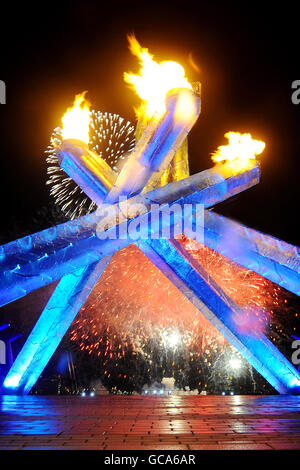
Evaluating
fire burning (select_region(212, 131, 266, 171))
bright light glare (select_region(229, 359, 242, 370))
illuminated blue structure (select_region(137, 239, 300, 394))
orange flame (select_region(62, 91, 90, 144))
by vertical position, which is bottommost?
bright light glare (select_region(229, 359, 242, 370))

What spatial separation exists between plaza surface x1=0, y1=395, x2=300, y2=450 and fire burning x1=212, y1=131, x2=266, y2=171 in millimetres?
4097

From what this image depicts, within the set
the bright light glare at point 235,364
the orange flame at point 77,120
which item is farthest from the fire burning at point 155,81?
the bright light glare at point 235,364

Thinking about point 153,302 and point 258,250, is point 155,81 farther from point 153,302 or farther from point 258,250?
point 153,302

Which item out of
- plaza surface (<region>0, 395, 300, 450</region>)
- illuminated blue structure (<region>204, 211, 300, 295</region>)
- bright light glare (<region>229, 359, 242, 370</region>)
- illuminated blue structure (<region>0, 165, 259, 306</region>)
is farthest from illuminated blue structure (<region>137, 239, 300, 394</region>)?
bright light glare (<region>229, 359, 242, 370</region>)

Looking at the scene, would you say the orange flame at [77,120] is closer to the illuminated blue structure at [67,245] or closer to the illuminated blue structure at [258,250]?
the illuminated blue structure at [67,245]

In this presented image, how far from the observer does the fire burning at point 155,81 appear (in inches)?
243

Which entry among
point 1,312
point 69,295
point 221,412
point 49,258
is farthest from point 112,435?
point 1,312

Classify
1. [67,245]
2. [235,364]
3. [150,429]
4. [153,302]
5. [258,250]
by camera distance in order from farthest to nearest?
[235,364]
[153,302]
[258,250]
[67,245]
[150,429]

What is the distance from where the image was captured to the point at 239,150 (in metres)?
6.94

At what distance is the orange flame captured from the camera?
6.90 meters

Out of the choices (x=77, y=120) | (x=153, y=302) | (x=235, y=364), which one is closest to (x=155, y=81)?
(x=77, y=120)

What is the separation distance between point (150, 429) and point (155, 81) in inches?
208

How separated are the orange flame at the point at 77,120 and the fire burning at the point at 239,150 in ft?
7.71

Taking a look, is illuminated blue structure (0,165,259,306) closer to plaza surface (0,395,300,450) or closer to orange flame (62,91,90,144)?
plaza surface (0,395,300,450)
